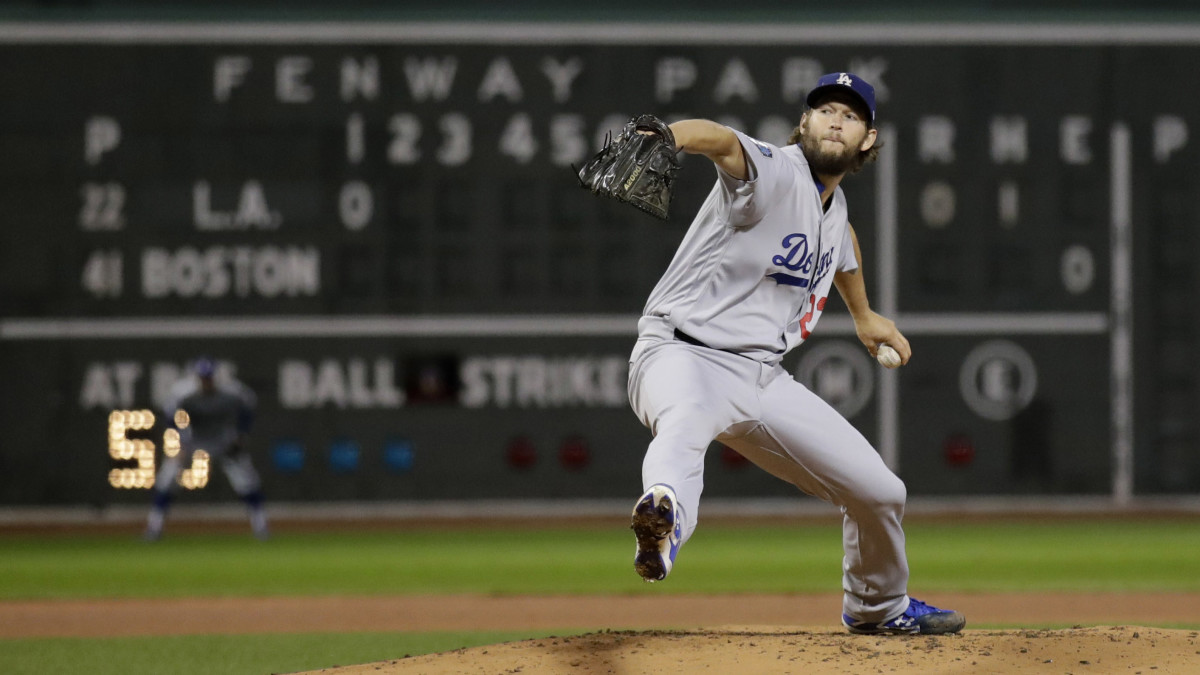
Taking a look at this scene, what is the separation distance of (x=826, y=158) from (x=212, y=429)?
6.72m

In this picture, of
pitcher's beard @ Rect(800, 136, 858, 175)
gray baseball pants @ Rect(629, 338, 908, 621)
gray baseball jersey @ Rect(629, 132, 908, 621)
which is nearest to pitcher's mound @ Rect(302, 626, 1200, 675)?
gray baseball pants @ Rect(629, 338, 908, 621)

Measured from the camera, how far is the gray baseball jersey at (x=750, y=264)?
12.6 feet

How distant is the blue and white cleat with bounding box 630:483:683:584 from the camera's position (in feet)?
11.0

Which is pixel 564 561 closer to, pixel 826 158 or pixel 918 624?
pixel 918 624

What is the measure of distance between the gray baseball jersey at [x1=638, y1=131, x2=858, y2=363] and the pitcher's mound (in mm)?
815

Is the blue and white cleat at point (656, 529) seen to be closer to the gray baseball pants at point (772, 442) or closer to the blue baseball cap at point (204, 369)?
the gray baseball pants at point (772, 442)

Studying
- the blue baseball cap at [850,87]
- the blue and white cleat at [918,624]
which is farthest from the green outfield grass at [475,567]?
the blue baseball cap at [850,87]

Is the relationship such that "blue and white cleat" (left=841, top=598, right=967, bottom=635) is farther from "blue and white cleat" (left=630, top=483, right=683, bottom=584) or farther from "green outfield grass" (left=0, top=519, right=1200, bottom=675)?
"green outfield grass" (left=0, top=519, right=1200, bottom=675)

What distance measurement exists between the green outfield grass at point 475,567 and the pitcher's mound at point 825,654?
1175mm

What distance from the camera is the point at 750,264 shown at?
3.89m

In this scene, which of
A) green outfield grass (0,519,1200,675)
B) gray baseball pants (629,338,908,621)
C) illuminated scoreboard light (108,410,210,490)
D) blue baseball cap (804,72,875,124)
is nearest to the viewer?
gray baseball pants (629,338,908,621)

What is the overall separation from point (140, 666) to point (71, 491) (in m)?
5.53

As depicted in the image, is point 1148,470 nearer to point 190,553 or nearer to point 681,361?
point 190,553

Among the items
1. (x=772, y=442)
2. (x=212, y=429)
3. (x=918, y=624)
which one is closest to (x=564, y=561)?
(x=212, y=429)
